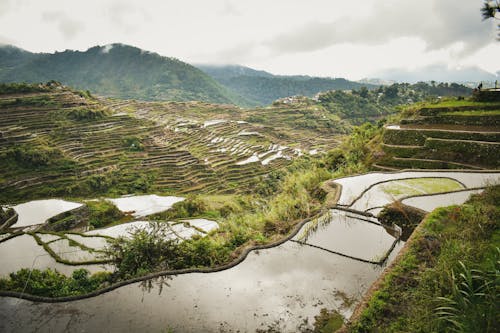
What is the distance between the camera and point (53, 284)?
4.97 meters

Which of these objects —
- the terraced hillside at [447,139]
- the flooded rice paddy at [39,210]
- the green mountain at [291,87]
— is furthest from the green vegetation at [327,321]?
the green mountain at [291,87]

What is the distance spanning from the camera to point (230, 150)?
37594 mm

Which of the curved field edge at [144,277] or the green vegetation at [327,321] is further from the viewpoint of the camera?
the curved field edge at [144,277]

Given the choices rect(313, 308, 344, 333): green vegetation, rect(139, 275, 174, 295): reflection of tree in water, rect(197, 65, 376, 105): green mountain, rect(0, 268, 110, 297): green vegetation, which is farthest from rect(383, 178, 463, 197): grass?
rect(197, 65, 376, 105): green mountain

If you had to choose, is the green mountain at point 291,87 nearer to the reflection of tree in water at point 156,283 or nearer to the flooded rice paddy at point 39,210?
the flooded rice paddy at point 39,210

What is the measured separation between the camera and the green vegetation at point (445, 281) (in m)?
2.83

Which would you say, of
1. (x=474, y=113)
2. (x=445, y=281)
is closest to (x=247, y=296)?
(x=445, y=281)

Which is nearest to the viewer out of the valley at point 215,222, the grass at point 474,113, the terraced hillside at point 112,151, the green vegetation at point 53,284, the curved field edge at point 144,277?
the valley at point 215,222

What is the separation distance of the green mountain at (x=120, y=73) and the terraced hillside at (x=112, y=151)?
80719mm

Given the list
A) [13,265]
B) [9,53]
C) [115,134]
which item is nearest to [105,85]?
[9,53]

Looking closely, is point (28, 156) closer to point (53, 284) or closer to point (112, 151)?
point (112, 151)

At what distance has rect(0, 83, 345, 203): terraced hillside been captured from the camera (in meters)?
24.9

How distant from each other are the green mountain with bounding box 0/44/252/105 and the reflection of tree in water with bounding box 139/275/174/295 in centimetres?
11739

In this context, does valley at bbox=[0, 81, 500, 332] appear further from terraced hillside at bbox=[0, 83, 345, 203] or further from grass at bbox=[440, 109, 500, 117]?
terraced hillside at bbox=[0, 83, 345, 203]
